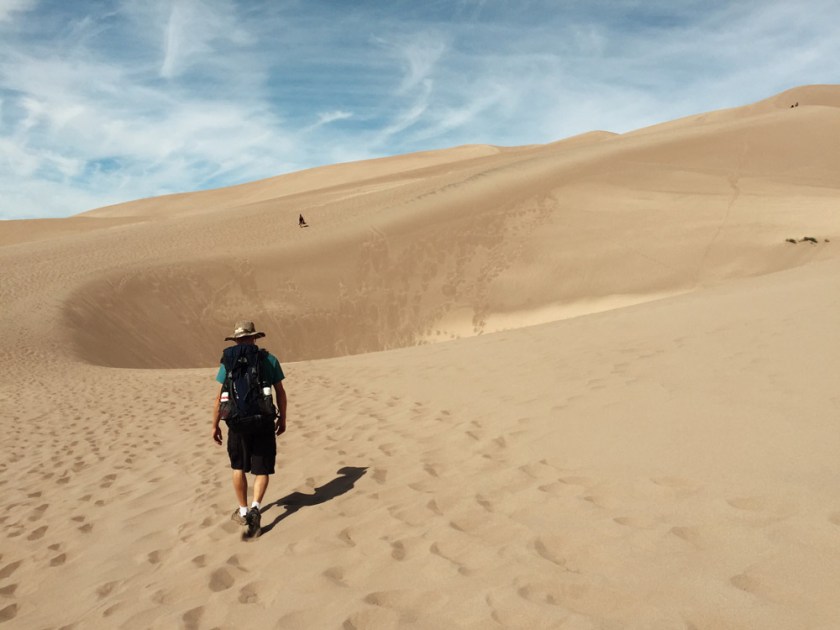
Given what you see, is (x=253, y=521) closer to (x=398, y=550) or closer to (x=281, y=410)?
(x=281, y=410)

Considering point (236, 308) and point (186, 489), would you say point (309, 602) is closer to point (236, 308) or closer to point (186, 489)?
Result: point (186, 489)

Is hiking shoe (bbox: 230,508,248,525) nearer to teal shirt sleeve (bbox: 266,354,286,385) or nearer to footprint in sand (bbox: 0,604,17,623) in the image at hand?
teal shirt sleeve (bbox: 266,354,286,385)

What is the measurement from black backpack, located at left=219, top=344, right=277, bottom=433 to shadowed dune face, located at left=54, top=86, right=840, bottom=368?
1239cm

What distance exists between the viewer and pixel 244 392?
188 inches

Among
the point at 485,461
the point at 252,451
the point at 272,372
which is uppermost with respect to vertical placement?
the point at 272,372

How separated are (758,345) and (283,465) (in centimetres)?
512

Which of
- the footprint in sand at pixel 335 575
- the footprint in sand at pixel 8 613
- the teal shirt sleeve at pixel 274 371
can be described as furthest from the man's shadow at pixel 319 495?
the footprint in sand at pixel 8 613

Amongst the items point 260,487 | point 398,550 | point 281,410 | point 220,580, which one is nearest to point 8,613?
point 220,580

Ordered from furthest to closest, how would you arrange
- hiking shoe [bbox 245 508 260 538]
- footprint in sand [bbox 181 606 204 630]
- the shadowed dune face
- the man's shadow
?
the shadowed dune face
the man's shadow
hiking shoe [bbox 245 508 260 538]
footprint in sand [bbox 181 606 204 630]

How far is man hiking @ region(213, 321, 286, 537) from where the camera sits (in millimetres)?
4789

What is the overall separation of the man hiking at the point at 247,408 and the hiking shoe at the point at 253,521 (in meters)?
0.08

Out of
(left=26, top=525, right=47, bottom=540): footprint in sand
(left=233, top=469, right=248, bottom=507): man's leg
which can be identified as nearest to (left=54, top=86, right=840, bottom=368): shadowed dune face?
(left=26, top=525, right=47, bottom=540): footprint in sand

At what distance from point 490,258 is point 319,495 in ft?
51.9

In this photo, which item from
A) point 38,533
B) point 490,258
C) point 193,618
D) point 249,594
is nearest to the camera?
point 193,618
